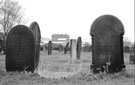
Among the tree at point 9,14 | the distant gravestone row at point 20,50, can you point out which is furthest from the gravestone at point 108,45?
the tree at point 9,14

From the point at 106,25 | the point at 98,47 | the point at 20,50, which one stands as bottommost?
the point at 20,50

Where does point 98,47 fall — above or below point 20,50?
above

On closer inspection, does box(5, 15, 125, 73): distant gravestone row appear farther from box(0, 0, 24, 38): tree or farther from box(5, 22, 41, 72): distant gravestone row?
box(0, 0, 24, 38): tree

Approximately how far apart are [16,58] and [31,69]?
2.63 ft

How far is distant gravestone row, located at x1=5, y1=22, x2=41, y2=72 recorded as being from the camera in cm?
816

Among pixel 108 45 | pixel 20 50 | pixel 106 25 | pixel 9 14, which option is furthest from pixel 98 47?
pixel 9 14

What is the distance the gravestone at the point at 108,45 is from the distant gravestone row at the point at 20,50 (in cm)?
273

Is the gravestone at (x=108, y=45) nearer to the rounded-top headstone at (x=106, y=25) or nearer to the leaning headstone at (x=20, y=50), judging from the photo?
the rounded-top headstone at (x=106, y=25)

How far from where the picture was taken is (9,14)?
103 ft

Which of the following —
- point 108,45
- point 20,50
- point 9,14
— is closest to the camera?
point 108,45

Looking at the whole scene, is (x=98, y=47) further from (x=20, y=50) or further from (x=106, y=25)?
(x=20, y=50)

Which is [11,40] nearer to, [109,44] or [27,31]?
[27,31]

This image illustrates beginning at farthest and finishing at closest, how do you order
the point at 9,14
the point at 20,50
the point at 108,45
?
the point at 9,14, the point at 20,50, the point at 108,45

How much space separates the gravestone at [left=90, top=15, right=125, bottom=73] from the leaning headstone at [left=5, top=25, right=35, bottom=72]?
2.74 m
